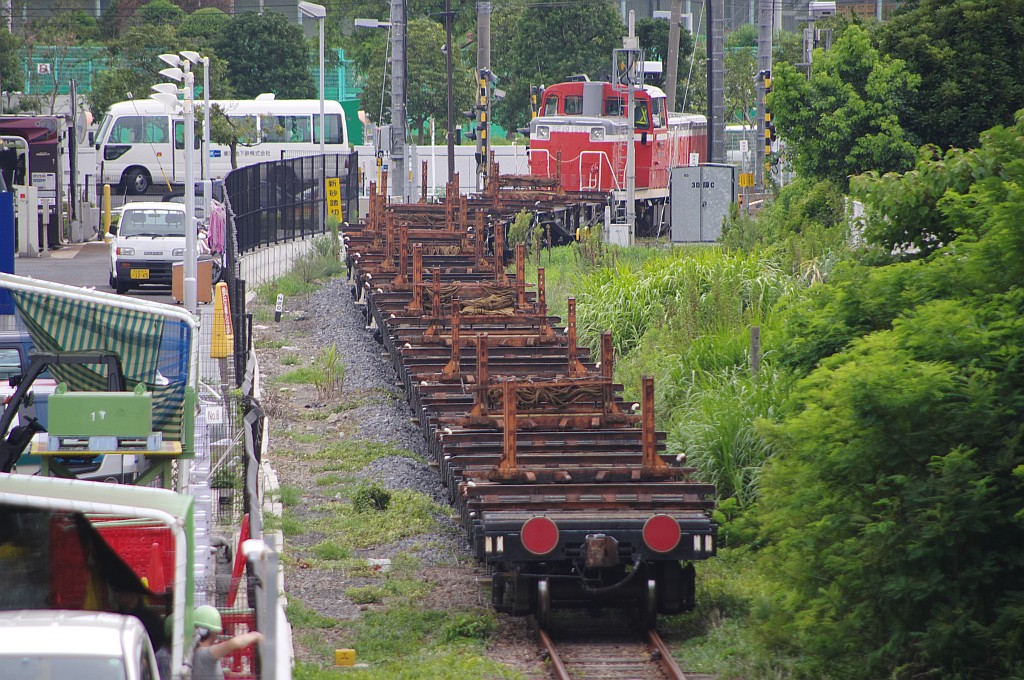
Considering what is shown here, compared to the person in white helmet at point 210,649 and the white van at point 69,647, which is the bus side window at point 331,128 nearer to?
the person in white helmet at point 210,649

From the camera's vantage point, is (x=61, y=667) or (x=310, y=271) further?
(x=310, y=271)

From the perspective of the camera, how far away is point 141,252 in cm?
2550

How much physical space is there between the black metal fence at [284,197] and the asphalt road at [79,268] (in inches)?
117

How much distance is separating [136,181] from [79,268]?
1320 cm

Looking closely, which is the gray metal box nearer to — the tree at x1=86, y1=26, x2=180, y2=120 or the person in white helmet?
the person in white helmet

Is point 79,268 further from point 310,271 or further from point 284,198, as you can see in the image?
point 284,198

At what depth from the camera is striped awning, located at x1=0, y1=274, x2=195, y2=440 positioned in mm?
10742

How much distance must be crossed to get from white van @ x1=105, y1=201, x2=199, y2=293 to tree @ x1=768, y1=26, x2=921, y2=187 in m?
11.1

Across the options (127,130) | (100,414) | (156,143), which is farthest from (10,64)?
(100,414)

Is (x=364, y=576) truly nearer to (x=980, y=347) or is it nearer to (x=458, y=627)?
(x=458, y=627)

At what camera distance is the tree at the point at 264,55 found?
5638 cm

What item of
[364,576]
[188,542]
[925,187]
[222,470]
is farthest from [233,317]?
[188,542]

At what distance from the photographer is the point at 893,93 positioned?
68.5 feet

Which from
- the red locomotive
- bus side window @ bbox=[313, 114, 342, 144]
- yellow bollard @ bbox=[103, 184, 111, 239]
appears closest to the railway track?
the red locomotive
